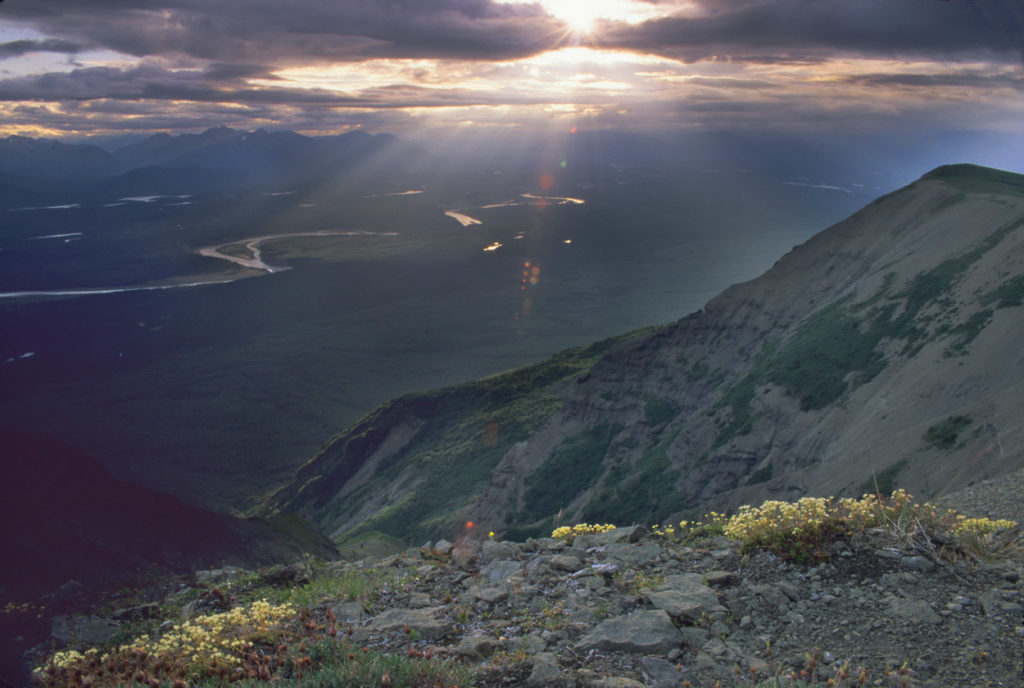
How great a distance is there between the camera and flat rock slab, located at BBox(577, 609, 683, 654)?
528cm

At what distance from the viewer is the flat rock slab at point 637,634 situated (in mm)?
5277

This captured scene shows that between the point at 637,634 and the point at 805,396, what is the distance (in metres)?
28.6

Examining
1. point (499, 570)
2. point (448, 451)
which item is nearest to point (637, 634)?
point (499, 570)

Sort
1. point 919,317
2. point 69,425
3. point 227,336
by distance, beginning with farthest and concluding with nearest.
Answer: point 227,336 → point 69,425 → point 919,317

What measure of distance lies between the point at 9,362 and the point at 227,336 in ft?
142

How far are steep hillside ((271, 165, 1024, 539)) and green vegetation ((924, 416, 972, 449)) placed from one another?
0.29 ft

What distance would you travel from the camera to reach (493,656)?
5.27 meters

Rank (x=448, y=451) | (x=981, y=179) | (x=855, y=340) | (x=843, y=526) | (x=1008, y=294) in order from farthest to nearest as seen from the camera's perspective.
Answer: (x=448, y=451) → (x=981, y=179) → (x=855, y=340) → (x=1008, y=294) → (x=843, y=526)

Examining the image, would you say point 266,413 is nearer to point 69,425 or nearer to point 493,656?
point 69,425

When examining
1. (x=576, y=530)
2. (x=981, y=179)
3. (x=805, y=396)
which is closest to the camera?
(x=576, y=530)

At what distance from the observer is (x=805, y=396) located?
99.5ft

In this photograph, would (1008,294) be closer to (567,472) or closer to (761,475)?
(761,475)

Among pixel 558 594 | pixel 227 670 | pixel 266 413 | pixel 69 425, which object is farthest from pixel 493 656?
pixel 69 425

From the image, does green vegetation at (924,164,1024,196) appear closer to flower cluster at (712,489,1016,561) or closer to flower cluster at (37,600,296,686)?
flower cluster at (712,489,1016,561)
